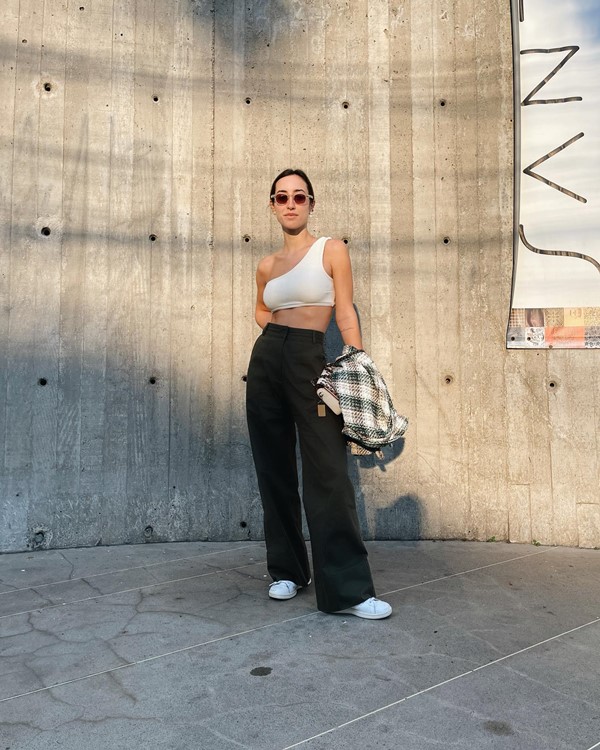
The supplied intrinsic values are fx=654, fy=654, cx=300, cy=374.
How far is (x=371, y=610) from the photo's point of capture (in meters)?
2.07

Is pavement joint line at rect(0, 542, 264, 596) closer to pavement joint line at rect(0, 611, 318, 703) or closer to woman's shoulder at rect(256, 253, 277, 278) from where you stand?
pavement joint line at rect(0, 611, 318, 703)

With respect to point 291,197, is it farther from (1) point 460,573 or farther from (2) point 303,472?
(1) point 460,573

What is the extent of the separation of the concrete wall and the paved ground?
1.76 ft

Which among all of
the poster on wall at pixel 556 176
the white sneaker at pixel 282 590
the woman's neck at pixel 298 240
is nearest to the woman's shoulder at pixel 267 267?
the woman's neck at pixel 298 240

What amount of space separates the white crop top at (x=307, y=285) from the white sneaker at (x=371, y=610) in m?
1.01

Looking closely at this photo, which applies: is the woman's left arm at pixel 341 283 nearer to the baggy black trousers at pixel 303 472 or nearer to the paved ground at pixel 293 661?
the baggy black trousers at pixel 303 472

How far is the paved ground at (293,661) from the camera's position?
4.52 ft

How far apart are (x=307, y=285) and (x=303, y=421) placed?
0.47m

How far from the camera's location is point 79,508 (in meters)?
3.19

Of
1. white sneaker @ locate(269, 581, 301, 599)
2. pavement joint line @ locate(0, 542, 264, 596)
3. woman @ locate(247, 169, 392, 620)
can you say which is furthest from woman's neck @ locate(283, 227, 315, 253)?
pavement joint line @ locate(0, 542, 264, 596)

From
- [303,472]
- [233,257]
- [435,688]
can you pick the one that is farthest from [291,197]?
[435,688]

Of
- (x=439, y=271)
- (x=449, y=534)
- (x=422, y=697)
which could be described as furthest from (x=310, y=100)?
(x=422, y=697)

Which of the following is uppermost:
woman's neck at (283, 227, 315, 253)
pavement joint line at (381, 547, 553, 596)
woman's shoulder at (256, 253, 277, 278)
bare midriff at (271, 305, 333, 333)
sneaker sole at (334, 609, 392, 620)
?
woman's neck at (283, 227, 315, 253)

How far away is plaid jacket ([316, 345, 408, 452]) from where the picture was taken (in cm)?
209
